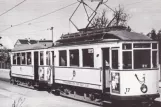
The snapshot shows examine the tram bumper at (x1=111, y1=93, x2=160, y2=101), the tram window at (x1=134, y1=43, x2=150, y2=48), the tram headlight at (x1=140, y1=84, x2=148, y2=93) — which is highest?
the tram window at (x1=134, y1=43, x2=150, y2=48)

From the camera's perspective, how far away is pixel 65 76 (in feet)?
55.4

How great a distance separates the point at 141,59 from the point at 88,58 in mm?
2713

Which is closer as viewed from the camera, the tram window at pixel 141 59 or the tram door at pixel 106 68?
the tram window at pixel 141 59

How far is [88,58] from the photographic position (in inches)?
576

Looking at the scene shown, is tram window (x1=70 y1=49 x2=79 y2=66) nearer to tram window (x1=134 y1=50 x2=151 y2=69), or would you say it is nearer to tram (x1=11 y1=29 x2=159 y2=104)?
tram (x1=11 y1=29 x2=159 y2=104)

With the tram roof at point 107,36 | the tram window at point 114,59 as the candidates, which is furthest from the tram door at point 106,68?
the tram roof at point 107,36

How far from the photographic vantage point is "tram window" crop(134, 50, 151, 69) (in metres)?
12.7

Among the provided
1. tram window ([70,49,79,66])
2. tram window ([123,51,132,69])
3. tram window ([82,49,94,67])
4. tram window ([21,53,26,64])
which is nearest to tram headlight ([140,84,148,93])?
tram window ([123,51,132,69])

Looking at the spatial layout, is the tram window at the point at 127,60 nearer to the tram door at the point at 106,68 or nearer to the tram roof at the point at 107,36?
the tram roof at the point at 107,36

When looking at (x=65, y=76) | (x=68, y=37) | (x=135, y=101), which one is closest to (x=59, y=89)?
(x=65, y=76)

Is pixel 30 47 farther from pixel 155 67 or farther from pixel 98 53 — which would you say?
pixel 155 67

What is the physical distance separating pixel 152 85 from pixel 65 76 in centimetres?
542

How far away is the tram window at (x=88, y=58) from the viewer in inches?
566

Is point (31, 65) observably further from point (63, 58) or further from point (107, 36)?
point (107, 36)
